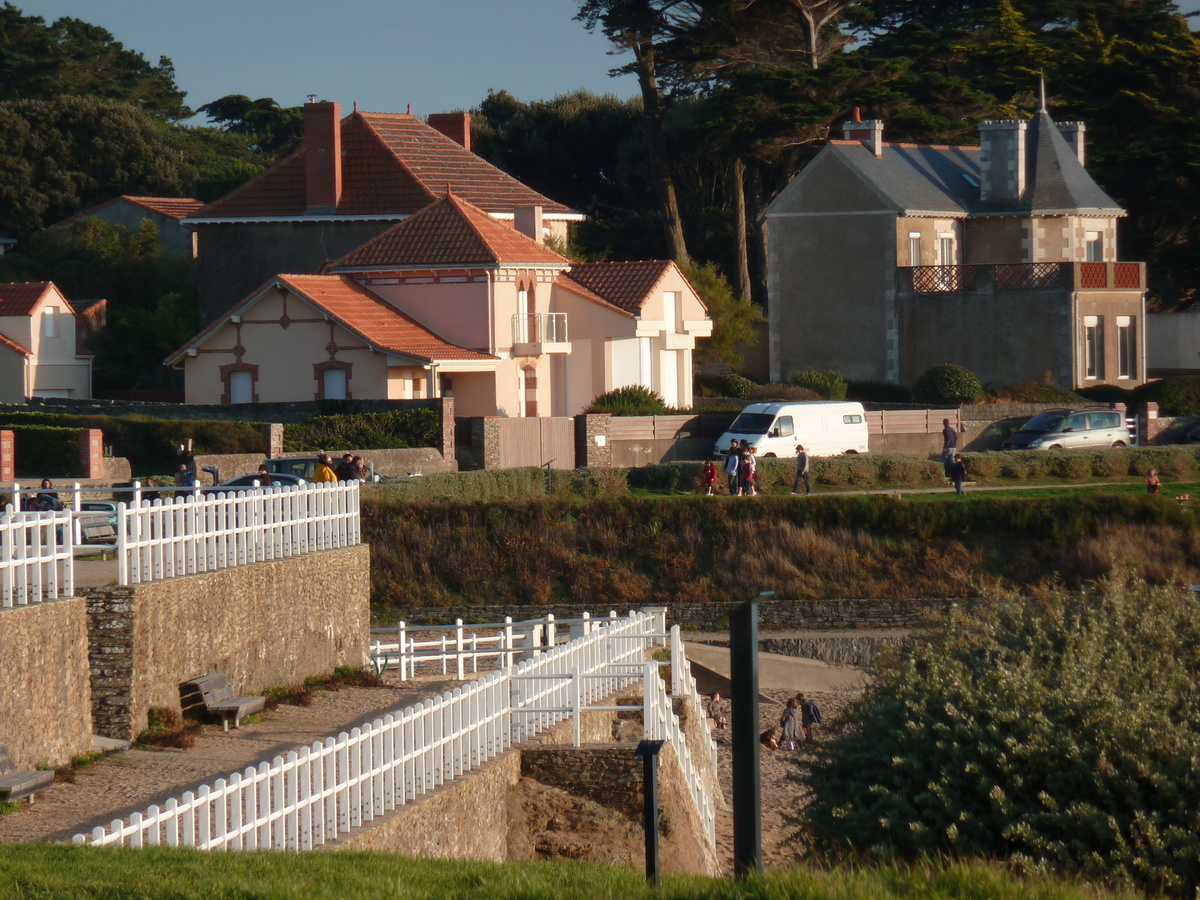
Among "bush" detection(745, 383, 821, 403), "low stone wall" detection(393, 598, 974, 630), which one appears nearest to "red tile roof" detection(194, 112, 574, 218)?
"bush" detection(745, 383, 821, 403)

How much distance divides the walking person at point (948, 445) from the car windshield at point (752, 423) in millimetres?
4070

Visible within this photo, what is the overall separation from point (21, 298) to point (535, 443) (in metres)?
19.4

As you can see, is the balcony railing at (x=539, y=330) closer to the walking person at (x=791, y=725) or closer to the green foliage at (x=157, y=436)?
the green foliage at (x=157, y=436)

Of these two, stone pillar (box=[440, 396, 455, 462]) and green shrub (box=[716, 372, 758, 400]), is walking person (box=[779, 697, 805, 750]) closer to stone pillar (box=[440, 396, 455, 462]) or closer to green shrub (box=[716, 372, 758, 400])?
stone pillar (box=[440, 396, 455, 462])

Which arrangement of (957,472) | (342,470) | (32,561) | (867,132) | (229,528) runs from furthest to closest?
(867,132), (957,472), (342,470), (229,528), (32,561)

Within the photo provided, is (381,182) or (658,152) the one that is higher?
(658,152)

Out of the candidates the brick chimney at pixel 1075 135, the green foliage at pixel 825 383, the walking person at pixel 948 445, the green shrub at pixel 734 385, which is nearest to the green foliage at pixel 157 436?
the walking person at pixel 948 445

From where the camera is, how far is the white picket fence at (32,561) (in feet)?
38.6

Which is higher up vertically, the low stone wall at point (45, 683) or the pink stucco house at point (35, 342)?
the pink stucco house at point (35, 342)

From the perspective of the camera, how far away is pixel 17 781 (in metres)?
11.1

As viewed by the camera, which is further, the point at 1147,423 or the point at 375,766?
the point at 1147,423

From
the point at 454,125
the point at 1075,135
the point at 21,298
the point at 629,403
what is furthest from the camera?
the point at 454,125

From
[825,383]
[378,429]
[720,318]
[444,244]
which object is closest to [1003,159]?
[720,318]

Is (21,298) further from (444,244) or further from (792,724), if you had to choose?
(792,724)
